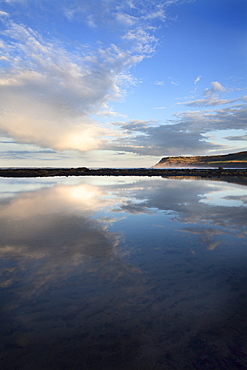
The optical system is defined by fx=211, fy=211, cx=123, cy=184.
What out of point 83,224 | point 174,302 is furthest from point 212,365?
point 83,224

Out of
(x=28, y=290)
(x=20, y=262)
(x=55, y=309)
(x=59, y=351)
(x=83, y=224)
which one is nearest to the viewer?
(x=59, y=351)

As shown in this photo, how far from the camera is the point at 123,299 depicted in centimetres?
429

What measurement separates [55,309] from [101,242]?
145 inches

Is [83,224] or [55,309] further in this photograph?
[83,224]

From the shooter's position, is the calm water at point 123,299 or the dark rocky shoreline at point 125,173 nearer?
the calm water at point 123,299

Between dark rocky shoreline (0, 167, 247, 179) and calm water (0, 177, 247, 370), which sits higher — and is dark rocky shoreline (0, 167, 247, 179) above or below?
above

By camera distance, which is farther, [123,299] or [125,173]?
[125,173]

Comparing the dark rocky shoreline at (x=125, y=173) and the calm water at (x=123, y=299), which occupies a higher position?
the dark rocky shoreline at (x=125, y=173)

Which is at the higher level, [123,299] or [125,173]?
[125,173]

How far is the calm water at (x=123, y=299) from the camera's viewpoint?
3047 millimetres

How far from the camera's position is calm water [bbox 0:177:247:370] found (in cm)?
305

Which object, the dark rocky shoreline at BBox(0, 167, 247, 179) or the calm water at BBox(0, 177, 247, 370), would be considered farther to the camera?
the dark rocky shoreline at BBox(0, 167, 247, 179)

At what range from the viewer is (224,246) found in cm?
712

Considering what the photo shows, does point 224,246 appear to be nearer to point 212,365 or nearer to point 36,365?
point 212,365
